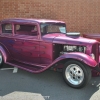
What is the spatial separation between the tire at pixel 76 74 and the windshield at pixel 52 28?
1264 mm

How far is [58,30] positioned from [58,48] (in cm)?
83

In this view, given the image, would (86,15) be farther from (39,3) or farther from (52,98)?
(52,98)

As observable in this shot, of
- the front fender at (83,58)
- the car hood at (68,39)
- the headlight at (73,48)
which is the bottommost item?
the front fender at (83,58)

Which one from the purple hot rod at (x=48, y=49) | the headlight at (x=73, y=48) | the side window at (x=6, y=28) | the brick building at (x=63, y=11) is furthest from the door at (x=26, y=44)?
the brick building at (x=63, y=11)

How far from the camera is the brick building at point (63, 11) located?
7691 mm

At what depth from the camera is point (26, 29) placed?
205 inches

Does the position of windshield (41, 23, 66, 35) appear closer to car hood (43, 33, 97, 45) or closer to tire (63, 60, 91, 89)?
car hood (43, 33, 97, 45)

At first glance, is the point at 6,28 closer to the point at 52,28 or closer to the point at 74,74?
the point at 52,28

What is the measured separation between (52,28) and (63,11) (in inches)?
129

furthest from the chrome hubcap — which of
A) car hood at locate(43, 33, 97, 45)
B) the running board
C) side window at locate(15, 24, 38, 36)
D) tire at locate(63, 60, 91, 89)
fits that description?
side window at locate(15, 24, 38, 36)

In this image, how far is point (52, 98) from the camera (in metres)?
3.62

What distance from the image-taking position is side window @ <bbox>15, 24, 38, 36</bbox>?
499 centimetres

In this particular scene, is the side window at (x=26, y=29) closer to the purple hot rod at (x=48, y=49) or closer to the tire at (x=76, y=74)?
the purple hot rod at (x=48, y=49)

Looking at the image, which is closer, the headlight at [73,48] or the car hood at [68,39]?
the car hood at [68,39]
